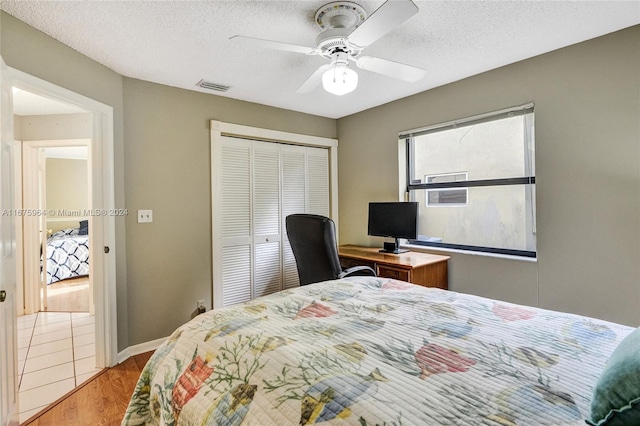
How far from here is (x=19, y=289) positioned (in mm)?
3490

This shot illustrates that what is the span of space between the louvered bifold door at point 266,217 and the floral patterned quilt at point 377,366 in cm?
205

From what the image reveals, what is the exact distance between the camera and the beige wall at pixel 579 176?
1.99m

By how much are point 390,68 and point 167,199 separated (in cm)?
215

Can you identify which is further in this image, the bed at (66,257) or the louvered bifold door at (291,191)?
the bed at (66,257)

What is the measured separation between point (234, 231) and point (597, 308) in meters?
3.01

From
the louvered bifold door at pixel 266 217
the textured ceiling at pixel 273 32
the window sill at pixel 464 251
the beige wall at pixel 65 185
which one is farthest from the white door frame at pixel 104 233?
the beige wall at pixel 65 185

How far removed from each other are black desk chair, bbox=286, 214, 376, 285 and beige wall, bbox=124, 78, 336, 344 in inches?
39.0

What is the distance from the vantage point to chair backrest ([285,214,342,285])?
2427mm

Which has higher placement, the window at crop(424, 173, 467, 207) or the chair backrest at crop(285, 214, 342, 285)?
the window at crop(424, 173, 467, 207)

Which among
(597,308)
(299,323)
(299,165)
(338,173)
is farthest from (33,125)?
(597,308)

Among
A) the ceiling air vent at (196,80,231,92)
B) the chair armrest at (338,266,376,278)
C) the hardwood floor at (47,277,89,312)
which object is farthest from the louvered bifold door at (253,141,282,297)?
the hardwood floor at (47,277,89,312)

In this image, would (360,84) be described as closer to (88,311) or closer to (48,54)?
(48,54)

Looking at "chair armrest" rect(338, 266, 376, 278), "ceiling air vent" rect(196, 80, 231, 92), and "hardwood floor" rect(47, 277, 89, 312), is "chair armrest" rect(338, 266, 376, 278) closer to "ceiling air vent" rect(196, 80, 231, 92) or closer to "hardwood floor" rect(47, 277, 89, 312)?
"ceiling air vent" rect(196, 80, 231, 92)

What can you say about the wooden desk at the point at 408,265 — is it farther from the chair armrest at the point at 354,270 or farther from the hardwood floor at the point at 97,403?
the hardwood floor at the point at 97,403
